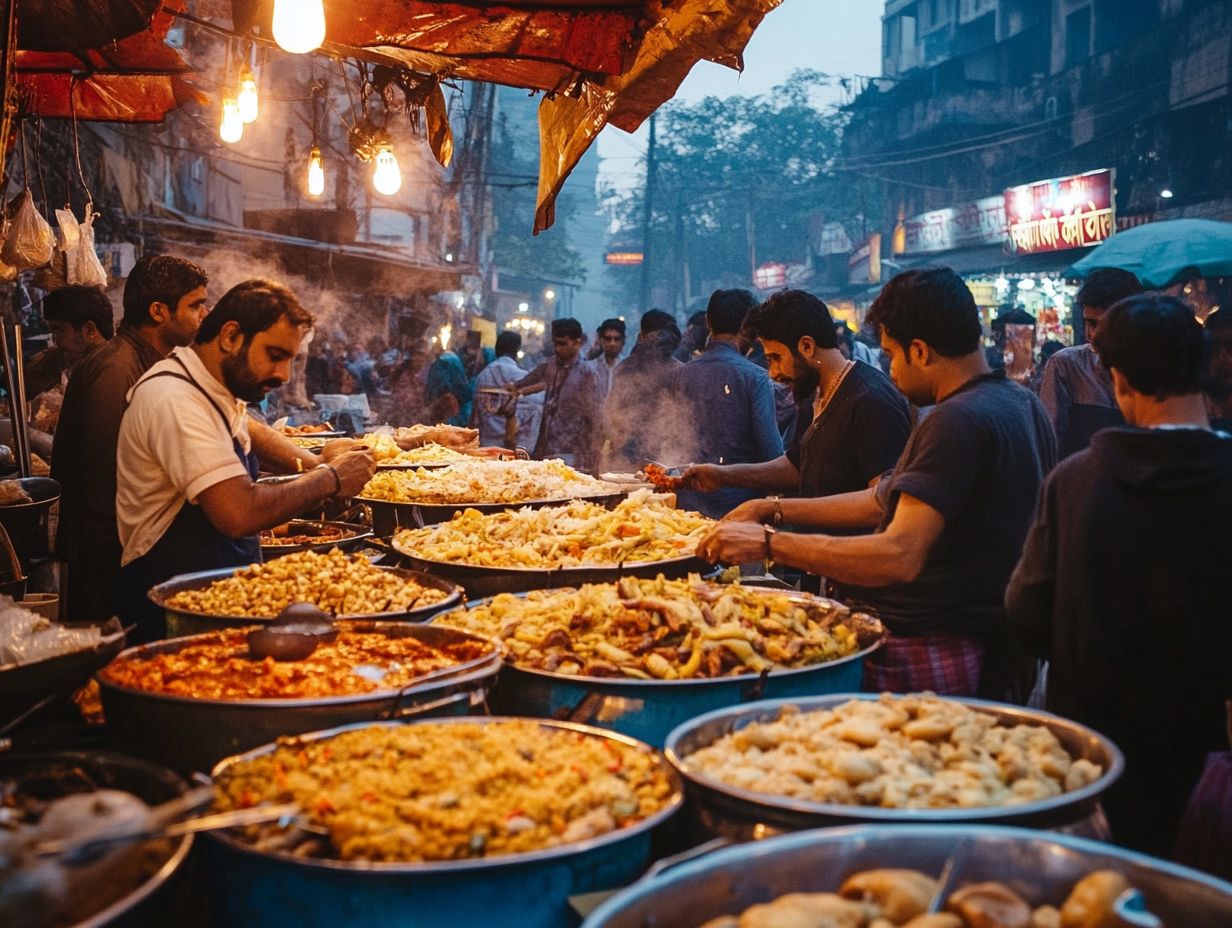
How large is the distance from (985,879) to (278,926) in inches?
48.4

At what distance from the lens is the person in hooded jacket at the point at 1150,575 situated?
2516 mm

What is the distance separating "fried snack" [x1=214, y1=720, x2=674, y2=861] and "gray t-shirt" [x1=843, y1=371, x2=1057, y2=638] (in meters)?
1.51

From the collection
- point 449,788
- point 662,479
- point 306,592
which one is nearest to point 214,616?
point 306,592

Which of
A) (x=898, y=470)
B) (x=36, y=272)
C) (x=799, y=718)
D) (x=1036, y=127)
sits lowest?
(x=799, y=718)

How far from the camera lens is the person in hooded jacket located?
2516mm

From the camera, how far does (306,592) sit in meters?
3.38

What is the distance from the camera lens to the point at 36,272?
7359 millimetres

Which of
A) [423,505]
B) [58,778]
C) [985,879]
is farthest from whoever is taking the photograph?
[423,505]

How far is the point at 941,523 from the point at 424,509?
3.03 metres

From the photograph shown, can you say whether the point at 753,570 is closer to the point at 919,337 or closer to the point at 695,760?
the point at 919,337

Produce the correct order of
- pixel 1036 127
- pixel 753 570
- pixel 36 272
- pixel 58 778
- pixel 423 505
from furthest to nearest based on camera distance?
pixel 1036 127 → pixel 36 272 → pixel 753 570 → pixel 423 505 → pixel 58 778

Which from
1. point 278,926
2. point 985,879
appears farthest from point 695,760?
point 278,926

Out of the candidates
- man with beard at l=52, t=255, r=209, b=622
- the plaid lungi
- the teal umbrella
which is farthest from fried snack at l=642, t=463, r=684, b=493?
the teal umbrella

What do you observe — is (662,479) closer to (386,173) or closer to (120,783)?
(120,783)
